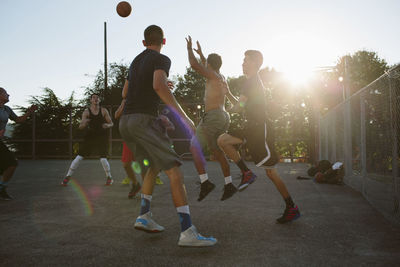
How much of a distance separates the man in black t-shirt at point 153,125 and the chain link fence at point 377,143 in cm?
251

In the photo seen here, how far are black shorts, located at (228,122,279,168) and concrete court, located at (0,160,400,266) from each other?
0.71 m

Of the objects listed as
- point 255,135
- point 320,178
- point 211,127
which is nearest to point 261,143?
point 255,135

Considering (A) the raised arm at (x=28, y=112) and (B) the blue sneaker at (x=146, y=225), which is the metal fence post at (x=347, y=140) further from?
(A) the raised arm at (x=28, y=112)

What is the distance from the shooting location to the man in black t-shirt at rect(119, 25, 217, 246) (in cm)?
293

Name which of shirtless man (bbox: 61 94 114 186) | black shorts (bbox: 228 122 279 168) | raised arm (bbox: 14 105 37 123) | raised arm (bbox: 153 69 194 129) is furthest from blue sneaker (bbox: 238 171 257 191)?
shirtless man (bbox: 61 94 114 186)

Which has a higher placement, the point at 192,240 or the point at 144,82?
the point at 144,82

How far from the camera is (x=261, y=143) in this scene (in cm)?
394

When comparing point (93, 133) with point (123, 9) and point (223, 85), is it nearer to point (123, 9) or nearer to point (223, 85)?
point (123, 9)

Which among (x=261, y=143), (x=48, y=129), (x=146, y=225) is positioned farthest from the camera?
(x=48, y=129)

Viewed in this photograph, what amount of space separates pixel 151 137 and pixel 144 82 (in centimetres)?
51

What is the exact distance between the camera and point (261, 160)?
12.6ft

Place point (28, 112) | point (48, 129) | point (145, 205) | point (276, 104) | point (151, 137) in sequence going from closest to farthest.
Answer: point (151, 137) < point (145, 205) < point (28, 112) < point (48, 129) < point (276, 104)

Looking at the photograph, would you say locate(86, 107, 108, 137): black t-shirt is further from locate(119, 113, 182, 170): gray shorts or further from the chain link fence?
the chain link fence

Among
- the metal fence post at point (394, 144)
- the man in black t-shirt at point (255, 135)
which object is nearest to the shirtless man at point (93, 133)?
the man in black t-shirt at point (255, 135)
